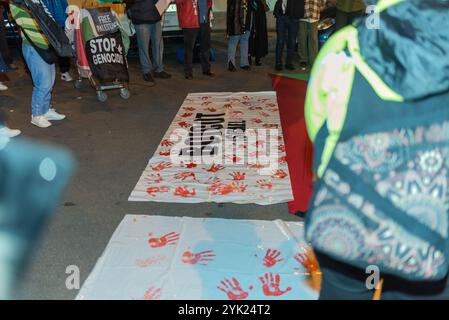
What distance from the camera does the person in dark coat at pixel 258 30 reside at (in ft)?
23.3

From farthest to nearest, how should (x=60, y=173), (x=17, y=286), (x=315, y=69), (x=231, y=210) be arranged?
(x=60, y=173) → (x=231, y=210) → (x=17, y=286) → (x=315, y=69)

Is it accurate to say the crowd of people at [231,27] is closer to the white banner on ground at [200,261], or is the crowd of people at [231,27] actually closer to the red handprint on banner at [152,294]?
the white banner on ground at [200,261]

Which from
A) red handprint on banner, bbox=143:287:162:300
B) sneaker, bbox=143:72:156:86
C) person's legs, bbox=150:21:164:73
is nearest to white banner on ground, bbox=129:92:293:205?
red handprint on banner, bbox=143:287:162:300

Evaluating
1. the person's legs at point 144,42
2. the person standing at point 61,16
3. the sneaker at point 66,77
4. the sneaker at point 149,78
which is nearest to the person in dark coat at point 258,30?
the person's legs at point 144,42

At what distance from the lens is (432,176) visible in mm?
1228

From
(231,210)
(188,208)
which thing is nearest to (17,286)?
(188,208)

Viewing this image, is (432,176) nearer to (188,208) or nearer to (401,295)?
(401,295)

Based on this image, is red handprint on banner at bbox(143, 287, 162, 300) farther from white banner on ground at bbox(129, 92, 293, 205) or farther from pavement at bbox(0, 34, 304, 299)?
white banner on ground at bbox(129, 92, 293, 205)

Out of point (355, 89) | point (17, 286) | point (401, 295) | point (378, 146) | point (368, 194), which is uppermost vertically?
point (355, 89)

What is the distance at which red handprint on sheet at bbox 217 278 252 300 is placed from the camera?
241cm

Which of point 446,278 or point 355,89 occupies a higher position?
point 355,89

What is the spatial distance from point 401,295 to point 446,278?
0.16 metres

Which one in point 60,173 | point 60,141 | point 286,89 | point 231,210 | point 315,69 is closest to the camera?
point 315,69

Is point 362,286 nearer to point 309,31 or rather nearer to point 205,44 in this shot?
point 205,44
